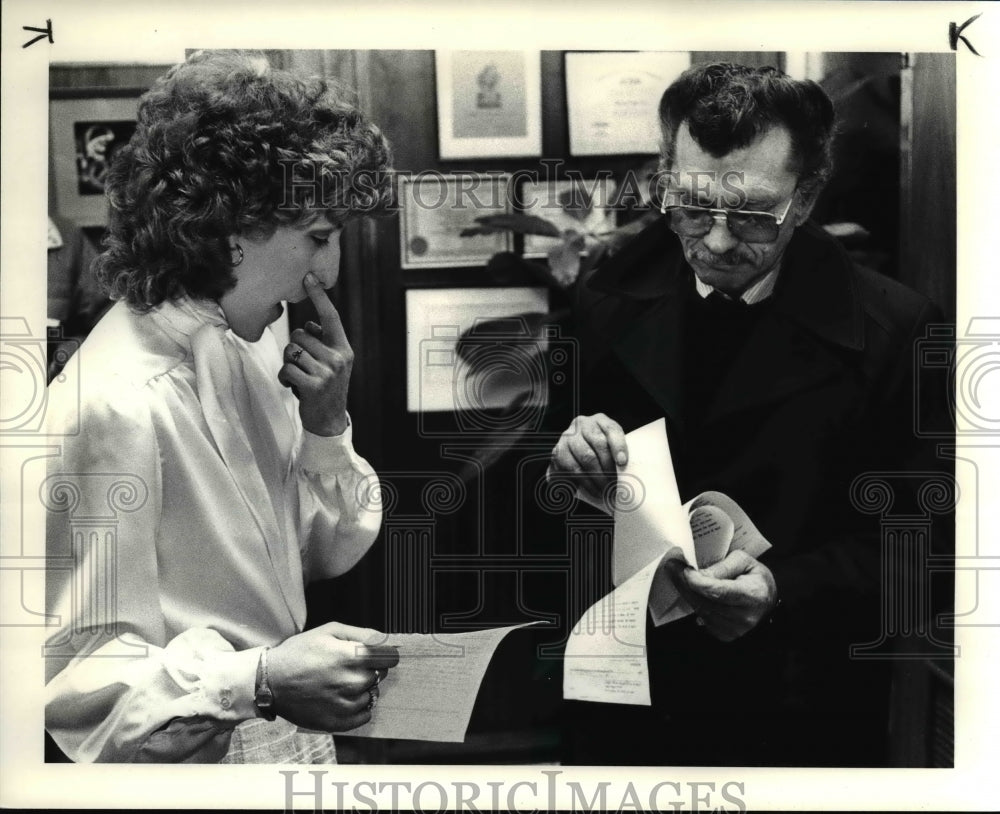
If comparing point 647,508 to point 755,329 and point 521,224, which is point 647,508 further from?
point 521,224

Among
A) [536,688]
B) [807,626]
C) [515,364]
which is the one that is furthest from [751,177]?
[536,688]

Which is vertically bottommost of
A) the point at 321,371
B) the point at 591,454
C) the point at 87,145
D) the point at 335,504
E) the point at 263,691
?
the point at 263,691

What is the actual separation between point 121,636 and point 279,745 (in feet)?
1.30

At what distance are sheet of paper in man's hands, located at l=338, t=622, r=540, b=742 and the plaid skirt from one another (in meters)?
0.06

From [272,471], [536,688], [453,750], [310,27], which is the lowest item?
[453,750]

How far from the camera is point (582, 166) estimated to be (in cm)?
220

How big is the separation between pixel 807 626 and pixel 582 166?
1069 millimetres

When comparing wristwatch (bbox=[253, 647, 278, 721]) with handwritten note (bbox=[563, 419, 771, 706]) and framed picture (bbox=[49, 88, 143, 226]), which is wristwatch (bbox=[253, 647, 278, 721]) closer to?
handwritten note (bbox=[563, 419, 771, 706])

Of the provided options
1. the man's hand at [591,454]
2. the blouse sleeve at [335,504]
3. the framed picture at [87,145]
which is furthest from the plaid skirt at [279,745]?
the framed picture at [87,145]

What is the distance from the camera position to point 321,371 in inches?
86.0

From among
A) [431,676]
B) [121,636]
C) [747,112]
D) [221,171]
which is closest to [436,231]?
[221,171]

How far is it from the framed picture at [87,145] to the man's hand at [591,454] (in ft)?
3.49

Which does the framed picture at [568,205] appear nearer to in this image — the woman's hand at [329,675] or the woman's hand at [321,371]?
the woman's hand at [321,371]

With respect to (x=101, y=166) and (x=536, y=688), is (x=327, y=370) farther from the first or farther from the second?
(x=536, y=688)
